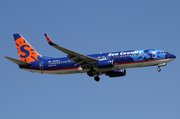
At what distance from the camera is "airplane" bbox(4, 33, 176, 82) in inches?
1821

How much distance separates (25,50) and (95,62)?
596 inches

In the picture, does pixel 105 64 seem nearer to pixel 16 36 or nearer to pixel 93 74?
pixel 93 74

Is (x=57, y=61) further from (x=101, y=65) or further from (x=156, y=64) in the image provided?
(x=156, y=64)

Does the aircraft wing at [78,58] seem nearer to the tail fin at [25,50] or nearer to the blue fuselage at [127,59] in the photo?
the blue fuselage at [127,59]

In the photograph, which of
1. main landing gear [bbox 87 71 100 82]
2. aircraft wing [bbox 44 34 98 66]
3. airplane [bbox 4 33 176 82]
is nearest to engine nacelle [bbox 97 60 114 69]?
airplane [bbox 4 33 176 82]

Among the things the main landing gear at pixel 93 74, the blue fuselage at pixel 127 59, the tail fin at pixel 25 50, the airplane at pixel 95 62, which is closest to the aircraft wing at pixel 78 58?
the airplane at pixel 95 62

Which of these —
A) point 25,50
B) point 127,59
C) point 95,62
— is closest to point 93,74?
point 95,62

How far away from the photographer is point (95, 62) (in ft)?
157

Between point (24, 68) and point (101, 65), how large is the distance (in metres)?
14.1

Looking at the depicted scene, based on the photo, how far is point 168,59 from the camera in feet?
151

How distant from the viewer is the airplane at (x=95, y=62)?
152 ft

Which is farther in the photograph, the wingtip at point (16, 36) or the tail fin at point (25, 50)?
the wingtip at point (16, 36)

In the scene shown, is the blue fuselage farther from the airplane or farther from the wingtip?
the wingtip

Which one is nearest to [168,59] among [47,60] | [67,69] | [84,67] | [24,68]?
[84,67]
